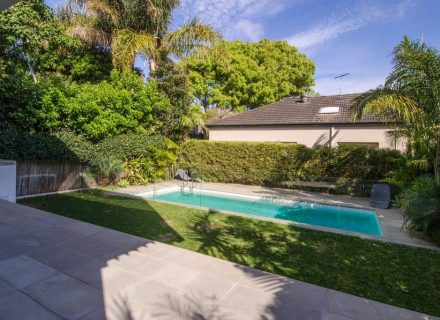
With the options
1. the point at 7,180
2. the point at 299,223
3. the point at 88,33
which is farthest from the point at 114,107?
the point at 299,223

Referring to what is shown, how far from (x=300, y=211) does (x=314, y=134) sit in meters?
7.92

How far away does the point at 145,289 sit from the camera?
3.66 m

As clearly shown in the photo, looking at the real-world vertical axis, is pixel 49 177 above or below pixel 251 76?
below

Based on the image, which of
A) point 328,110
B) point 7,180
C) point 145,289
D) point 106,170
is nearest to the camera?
point 145,289

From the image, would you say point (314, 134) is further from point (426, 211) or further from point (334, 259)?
point (334, 259)

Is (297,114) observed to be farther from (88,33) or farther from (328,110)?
(88,33)

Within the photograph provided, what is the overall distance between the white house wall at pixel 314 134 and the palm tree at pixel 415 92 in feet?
18.1

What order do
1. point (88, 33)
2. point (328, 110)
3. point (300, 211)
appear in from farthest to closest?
point (328, 110) → point (88, 33) → point (300, 211)

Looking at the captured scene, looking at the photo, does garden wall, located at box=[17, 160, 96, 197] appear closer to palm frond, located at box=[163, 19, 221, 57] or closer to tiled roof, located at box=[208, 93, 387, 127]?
palm frond, located at box=[163, 19, 221, 57]

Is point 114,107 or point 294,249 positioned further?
point 114,107

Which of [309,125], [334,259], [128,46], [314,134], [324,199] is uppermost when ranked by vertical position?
[128,46]

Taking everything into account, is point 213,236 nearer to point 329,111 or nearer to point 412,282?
point 412,282

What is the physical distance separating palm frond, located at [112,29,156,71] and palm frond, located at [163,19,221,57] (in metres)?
1.06

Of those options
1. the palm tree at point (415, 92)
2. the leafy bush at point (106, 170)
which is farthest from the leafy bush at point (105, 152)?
the palm tree at point (415, 92)
